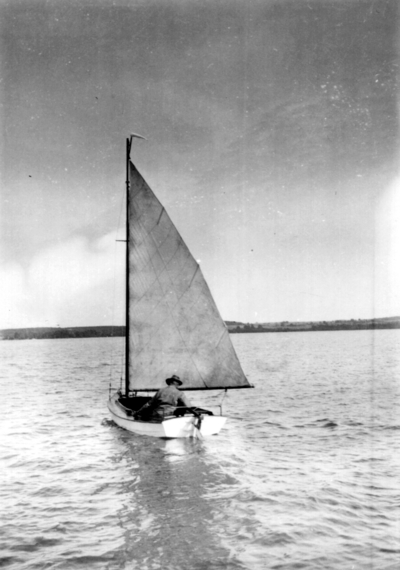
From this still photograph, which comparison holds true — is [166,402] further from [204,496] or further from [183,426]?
[204,496]

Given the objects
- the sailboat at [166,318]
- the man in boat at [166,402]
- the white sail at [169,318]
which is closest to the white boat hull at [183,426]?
the man in boat at [166,402]

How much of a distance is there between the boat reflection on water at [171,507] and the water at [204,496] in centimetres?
3

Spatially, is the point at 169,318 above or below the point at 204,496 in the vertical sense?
above

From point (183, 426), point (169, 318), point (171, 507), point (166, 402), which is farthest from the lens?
point (169, 318)

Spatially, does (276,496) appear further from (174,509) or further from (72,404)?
(72,404)

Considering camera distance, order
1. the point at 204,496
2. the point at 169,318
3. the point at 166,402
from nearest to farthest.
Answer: the point at 204,496
the point at 166,402
the point at 169,318

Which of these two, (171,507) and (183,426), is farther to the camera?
(183,426)

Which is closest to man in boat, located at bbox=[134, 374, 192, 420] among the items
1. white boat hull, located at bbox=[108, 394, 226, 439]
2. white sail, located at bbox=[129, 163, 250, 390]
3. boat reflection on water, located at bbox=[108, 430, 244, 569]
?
white boat hull, located at bbox=[108, 394, 226, 439]

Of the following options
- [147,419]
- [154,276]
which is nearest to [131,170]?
[154,276]

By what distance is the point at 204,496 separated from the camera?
33.2 ft

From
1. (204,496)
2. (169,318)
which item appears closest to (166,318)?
(169,318)

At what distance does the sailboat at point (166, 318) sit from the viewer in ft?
55.6

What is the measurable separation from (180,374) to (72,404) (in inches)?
420

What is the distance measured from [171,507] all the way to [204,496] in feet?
2.92
